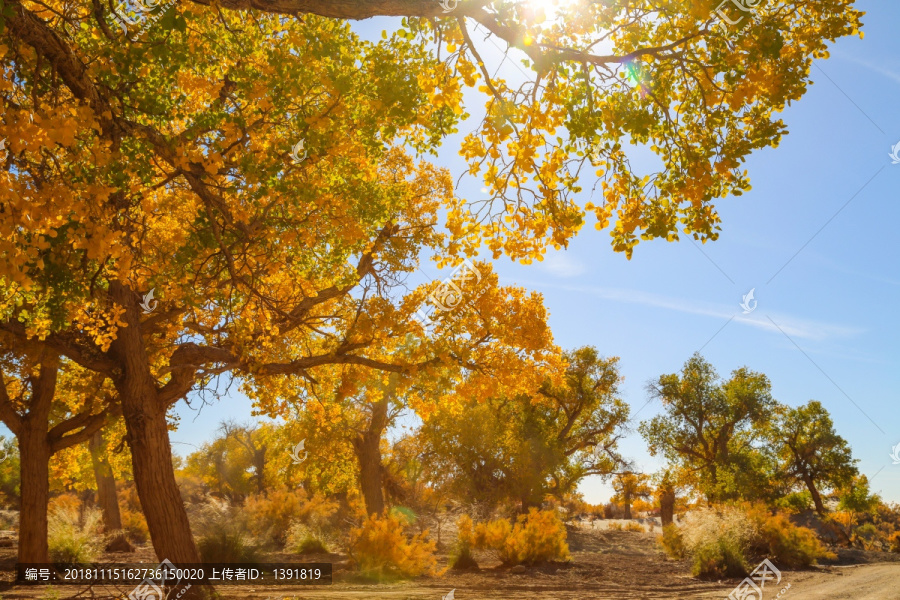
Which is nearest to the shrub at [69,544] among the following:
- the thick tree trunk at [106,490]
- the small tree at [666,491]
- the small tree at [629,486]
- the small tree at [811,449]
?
the thick tree trunk at [106,490]

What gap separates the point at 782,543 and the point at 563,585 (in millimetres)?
8054

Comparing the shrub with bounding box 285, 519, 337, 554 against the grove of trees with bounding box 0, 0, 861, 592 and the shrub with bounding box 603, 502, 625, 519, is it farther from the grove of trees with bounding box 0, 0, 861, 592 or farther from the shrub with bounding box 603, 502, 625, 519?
the shrub with bounding box 603, 502, 625, 519

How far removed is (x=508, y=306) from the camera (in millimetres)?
10742

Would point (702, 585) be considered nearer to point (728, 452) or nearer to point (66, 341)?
point (66, 341)

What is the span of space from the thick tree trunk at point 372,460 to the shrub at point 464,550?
4556 mm

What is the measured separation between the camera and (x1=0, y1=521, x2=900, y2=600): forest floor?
897 cm

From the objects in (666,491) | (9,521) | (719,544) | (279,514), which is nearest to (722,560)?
(719,544)

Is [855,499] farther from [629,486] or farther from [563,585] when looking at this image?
[563,585]

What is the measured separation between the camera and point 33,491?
11.7 meters

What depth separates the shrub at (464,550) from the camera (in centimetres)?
1441

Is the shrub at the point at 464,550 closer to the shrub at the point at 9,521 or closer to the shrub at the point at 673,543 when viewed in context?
the shrub at the point at 673,543

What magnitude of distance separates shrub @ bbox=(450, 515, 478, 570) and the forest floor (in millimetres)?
489

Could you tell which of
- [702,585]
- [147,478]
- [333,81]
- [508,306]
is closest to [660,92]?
[333,81]

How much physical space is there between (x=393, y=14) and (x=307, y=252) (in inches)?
185
